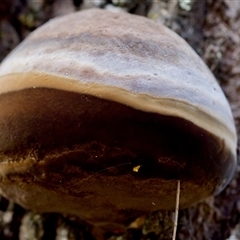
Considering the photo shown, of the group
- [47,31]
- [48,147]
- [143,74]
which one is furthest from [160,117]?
[47,31]

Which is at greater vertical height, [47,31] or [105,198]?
[47,31]

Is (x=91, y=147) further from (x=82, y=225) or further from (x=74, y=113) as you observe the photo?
(x=82, y=225)

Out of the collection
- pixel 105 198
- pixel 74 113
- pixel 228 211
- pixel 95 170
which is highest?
pixel 74 113

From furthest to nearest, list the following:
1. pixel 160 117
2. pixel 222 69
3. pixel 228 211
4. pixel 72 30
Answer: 1. pixel 222 69
2. pixel 228 211
3. pixel 72 30
4. pixel 160 117

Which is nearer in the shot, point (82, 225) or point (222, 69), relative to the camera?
point (82, 225)
